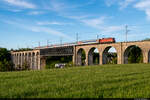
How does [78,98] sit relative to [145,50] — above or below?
below

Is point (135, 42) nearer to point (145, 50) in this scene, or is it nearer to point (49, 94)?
point (145, 50)

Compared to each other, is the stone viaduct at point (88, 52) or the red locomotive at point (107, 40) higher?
the red locomotive at point (107, 40)

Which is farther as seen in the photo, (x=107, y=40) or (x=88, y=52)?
(x=88, y=52)

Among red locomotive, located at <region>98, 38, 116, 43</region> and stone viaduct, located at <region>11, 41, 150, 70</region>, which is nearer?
stone viaduct, located at <region>11, 41, 150, 70</region>

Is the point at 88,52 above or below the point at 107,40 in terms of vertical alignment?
below

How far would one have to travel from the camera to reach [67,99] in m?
4.21

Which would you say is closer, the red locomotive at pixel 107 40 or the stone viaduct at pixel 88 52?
the stone viaduct at pixel 88 52

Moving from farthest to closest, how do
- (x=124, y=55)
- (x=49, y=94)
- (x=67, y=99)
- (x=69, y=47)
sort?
(x=69, y=47) < (x=124, y=55) < (x=49, y=94) < (x=67, y=99)

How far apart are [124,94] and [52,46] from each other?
49235 millimetres

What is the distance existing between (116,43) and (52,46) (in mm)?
24978

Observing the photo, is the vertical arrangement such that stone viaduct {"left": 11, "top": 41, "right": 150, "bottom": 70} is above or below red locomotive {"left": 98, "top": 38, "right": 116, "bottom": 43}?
below

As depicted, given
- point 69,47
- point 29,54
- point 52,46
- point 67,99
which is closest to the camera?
point 67,99

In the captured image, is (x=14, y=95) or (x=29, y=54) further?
(x=29, y=54)

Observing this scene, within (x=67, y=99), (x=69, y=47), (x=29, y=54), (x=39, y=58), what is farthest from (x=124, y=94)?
(x=29, y=54)
